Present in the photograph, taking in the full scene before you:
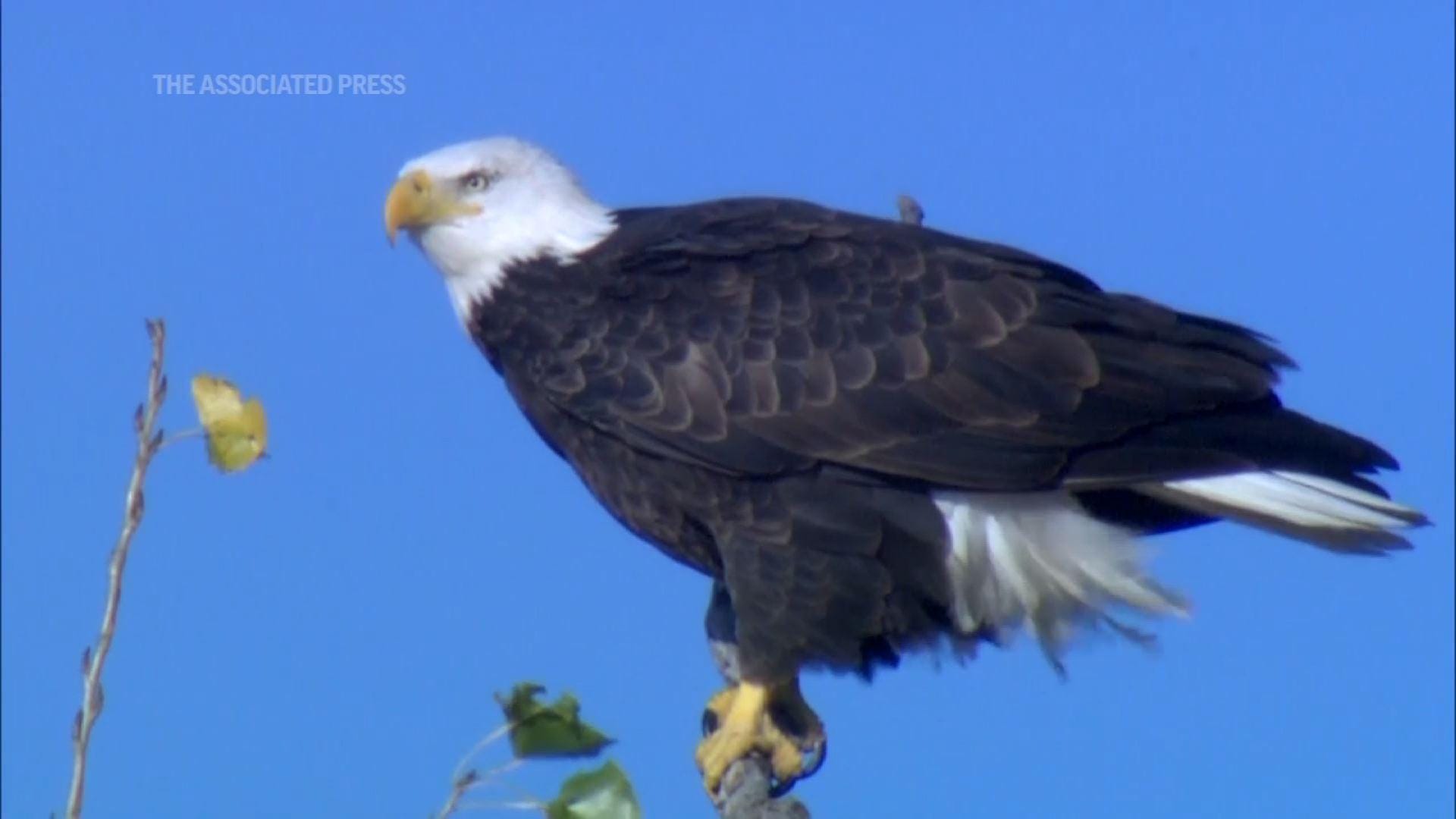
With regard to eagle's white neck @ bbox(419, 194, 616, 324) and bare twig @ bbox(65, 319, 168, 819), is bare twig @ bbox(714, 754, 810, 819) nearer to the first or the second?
eagle's white neck @ bbox(419, 194, 616, 324)

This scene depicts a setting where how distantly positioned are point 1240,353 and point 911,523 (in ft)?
3.15

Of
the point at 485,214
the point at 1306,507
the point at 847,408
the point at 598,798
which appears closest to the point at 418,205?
the point at 485,214

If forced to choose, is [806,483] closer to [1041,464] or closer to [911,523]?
[911,523]

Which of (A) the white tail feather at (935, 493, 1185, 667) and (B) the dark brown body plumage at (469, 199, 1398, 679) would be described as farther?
(A) the white tail feather at (935, 493, 1185, 667)

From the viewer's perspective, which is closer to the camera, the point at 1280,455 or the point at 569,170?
the point at 1280,455

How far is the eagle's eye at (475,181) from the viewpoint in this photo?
16.2ft

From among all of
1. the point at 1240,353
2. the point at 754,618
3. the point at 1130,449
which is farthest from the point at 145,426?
the point at 1240,353

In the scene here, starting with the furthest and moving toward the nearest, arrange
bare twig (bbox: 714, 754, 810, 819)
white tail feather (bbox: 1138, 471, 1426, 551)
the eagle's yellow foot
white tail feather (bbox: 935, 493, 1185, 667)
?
the eagle's yellow foot
white tail feather (bbox: 935, 493, 1185, 667)
white tail feather (bbox: 1138, 471, 1426, 551)
bare twig (bbox: 714, 754, 810, 819)

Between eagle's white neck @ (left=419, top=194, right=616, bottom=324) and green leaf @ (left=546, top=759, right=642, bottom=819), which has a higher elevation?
eagle's white neck @ (left=419, top=194, right=616, bottom=324)

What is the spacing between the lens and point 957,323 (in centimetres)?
467

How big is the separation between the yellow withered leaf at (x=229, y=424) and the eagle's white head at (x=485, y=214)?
267 centimetres

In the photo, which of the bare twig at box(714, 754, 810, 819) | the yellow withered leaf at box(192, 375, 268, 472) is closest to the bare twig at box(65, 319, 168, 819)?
the yellow withered leaf at box(192, 375, 268, 472)

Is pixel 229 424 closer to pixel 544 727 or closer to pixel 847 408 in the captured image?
pixel 544 727

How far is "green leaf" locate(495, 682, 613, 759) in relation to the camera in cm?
253
